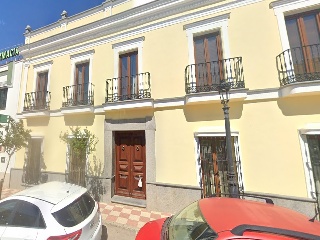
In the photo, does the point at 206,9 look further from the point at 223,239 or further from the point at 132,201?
the point at 132,201

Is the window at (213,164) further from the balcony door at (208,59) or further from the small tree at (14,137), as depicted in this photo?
the small tree at (14,137)

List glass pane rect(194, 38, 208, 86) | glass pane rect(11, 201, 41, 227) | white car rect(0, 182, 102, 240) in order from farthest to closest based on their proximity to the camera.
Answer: glass pane rect(194, 38, 208, 86)
glass pane rect(11, 201, 41, 227)
white car rect(0, 182, 102, 240)

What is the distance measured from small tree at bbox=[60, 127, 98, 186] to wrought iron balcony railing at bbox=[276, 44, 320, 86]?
23.7ft

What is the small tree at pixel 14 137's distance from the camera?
8391mm

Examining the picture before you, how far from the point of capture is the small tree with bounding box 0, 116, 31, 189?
27.5ft

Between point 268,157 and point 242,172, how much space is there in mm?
876

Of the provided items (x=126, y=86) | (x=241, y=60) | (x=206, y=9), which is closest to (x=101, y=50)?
(x=126, y=86)

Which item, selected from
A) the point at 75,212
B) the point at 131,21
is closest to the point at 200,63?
the point at 131,21

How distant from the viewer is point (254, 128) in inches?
219

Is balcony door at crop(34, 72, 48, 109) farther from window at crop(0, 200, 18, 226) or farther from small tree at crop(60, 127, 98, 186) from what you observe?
window at crop(0, 200, 18, 226)

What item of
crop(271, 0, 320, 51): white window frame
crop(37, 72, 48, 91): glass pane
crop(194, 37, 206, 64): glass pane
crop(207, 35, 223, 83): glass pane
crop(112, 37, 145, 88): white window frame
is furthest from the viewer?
crop(37, 72, 48, 91): glass pane

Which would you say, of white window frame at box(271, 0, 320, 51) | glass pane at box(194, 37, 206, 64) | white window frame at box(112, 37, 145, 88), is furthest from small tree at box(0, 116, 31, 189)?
white window frame at box(271, 0, 320, 51)

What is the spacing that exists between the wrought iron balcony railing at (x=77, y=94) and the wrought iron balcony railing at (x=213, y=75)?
4.49 metres

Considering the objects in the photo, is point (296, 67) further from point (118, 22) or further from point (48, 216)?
point (48, 216)
